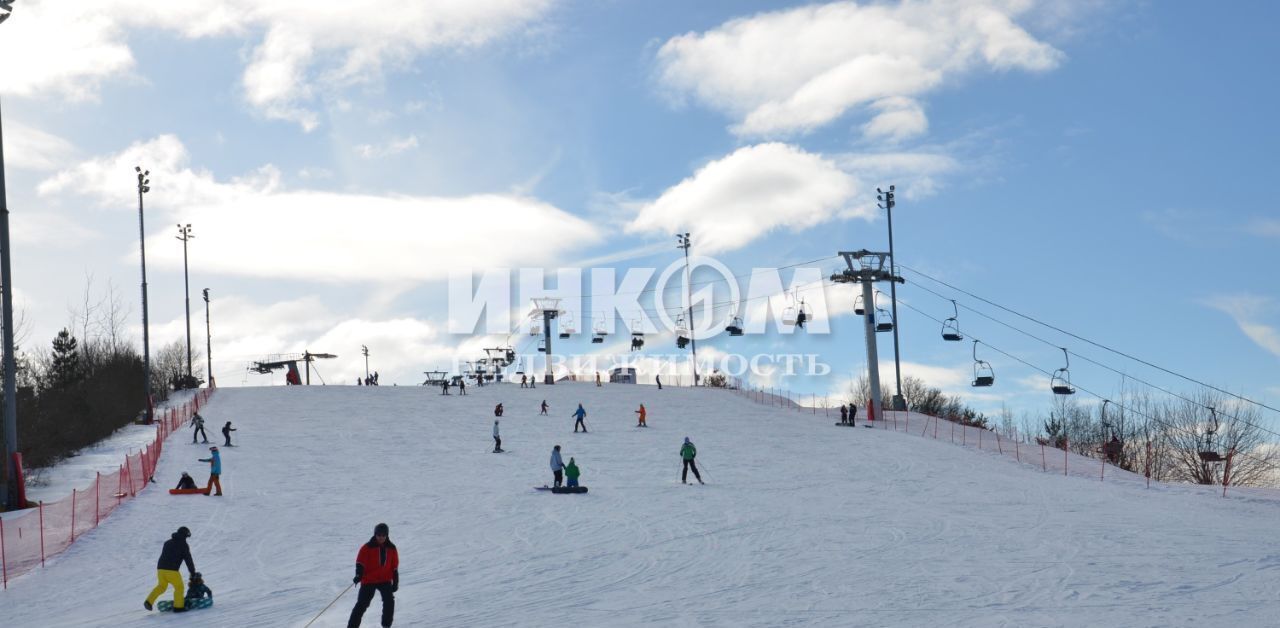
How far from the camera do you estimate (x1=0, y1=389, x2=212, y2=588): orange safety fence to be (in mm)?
20797

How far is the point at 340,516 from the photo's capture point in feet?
85.1

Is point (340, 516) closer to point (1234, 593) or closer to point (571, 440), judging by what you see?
point (571, 440)

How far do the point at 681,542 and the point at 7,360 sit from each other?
19.5m

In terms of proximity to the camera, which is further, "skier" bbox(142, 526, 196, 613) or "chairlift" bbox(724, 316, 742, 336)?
"chairlift" bbox(724, 316, 742, 336)

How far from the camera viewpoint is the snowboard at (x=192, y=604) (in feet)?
51.0

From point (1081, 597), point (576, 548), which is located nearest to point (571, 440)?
point (576, 548)

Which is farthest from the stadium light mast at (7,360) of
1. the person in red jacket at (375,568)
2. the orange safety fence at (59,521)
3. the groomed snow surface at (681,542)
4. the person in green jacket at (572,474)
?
the person in red jacket at (375,568)

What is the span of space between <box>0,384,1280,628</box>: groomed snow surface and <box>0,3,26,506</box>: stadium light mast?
156 inches

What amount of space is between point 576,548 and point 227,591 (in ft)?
20.6

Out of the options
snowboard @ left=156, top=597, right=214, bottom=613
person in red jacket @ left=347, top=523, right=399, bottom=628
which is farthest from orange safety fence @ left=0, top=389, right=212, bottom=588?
person in red jacket @ left=347, top=523, right=399, bottom=628

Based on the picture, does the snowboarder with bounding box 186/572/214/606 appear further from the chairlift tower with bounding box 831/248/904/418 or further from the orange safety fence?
the chairlift tower with bounding box 831/248/904/418

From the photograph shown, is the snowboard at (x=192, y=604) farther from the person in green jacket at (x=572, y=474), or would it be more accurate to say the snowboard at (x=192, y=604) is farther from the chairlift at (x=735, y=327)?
the chairlift at (x=735, y=327)

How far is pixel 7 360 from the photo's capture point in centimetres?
2816

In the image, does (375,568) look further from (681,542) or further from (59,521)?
(59,521)
